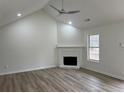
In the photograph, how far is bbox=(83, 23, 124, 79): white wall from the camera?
4.80 m

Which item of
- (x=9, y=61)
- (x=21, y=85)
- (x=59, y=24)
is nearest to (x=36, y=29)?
(x=59, y=24)

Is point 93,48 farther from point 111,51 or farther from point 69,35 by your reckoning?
point 69,35

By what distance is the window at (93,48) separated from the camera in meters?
6.20

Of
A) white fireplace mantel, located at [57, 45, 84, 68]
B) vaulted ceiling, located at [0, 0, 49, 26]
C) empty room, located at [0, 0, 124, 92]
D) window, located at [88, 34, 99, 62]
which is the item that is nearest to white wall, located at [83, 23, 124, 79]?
empty room, located at [0, 0, 124, 92]

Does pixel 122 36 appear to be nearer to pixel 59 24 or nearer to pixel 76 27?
pixel 76 27

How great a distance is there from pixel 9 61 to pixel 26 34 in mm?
1571

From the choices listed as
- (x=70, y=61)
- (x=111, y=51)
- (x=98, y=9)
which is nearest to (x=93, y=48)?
(x=111, y=51)

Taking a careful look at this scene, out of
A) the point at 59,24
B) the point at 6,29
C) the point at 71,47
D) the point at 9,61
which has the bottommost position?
the point at 9,61

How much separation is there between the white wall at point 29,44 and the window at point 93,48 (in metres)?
2.05

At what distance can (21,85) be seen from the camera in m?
4.26

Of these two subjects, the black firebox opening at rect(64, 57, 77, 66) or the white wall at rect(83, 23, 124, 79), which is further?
the black firebox opening at rect(64, 57, 77, 66)

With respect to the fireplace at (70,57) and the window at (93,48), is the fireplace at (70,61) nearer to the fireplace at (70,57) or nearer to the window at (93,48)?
the fireplace at (70,57)

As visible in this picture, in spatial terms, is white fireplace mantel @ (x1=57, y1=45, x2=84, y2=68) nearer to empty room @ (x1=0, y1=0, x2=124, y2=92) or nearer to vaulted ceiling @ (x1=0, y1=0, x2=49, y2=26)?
empty room @ (x1=0, y1=0, x2=124, y2=92)

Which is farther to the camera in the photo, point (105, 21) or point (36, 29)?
point (36, 29)
